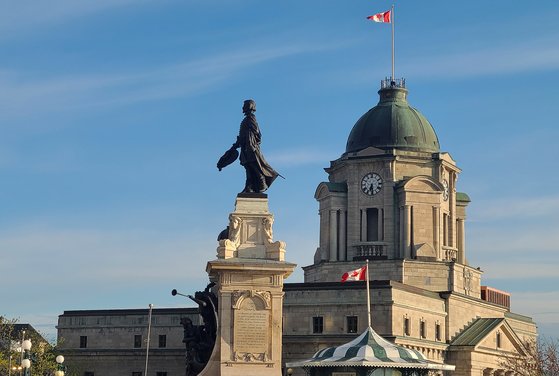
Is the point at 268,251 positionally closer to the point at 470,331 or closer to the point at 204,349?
the point at 204,349

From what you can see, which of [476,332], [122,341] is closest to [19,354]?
[122,341]

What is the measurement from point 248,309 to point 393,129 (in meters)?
79.5

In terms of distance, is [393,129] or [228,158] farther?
[393,129]

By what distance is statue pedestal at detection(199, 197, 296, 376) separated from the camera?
49875 mm

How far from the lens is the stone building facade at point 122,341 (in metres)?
122

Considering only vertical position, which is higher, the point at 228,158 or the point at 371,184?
the point at 371,184

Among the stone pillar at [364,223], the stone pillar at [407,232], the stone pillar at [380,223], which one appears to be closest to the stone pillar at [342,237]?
the stone pillar at [364,223]

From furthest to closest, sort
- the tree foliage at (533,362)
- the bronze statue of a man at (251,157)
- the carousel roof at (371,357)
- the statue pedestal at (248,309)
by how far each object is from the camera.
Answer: the tree foliage at (533,362) → the bronze statue of a man at (251,157) → the carousel roof at (371,357) → the statue pedestal at (248,309)

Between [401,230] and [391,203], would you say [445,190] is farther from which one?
[401,230]

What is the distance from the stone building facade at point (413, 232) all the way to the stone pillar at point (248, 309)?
63.1m

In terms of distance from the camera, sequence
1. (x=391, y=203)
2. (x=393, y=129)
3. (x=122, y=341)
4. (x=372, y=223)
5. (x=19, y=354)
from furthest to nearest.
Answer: (x=393, y=129)
(x=372, y=223)
(x=391, y=203)
(x=122, y=341)
(x=19, y=354)

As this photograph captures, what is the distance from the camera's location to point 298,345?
110 meters

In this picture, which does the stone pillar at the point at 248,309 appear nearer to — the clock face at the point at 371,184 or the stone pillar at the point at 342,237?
the stone pillar at the point at 342,237

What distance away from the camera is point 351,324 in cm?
10925
